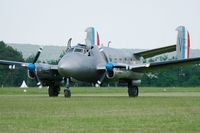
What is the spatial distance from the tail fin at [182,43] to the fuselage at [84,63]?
4.53m

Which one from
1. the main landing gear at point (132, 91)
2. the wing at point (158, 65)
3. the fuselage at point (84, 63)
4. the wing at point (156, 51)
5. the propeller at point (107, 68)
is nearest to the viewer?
the fuselage at point (84, 63)

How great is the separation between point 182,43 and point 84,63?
914 centimetres

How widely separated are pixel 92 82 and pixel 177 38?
7796 mm

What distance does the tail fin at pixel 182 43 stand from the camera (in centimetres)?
4884

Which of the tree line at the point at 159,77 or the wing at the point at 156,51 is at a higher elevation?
the tree line at the point at 159,77

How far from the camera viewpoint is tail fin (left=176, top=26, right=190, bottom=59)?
48.8 metres

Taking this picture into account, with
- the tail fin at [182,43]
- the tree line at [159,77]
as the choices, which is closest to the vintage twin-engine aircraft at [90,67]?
the tail fin at [182,43]

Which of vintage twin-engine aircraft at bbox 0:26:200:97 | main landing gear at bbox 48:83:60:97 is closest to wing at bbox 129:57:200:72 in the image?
vintage twin-engine aircraft at bbox 0:26:200:97

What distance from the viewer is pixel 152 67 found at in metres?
43.8

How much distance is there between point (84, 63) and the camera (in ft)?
142

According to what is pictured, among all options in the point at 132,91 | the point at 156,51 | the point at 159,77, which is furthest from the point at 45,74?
the point at 159,77

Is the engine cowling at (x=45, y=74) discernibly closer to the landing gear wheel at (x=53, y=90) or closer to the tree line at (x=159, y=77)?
the landing gear wheel at (x=53, y=90)

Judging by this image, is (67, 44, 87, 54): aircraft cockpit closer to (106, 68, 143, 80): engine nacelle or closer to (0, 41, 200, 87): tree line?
(106, 68, 143, 80): engine nacelle

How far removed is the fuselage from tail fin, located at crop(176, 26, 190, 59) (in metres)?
4.53
